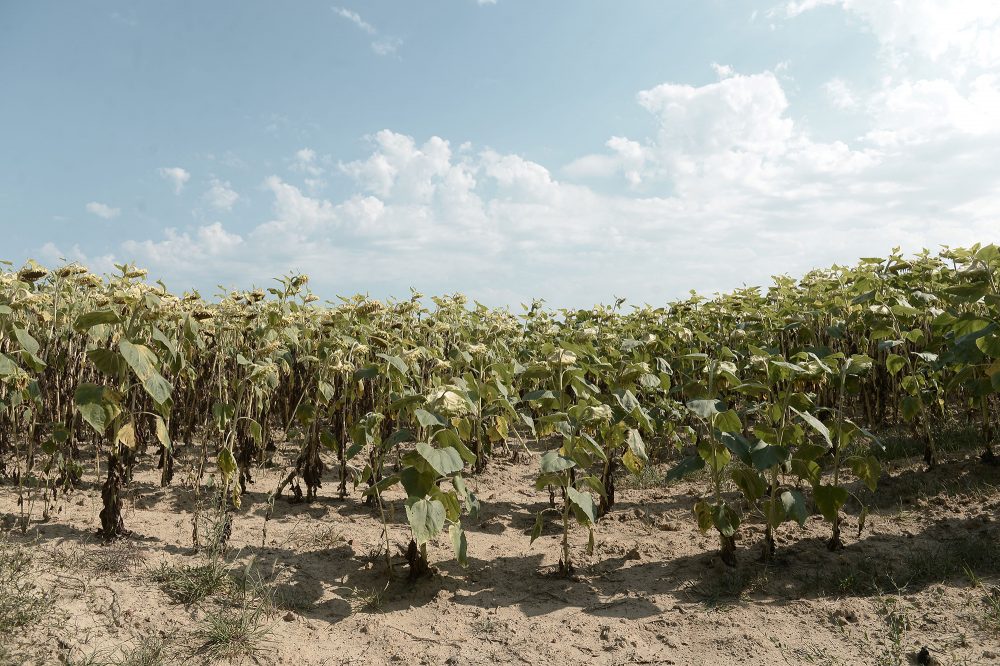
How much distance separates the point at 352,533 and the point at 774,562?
261 centimetres

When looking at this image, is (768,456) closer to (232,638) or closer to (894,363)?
(894,363)

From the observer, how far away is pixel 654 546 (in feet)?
13.5

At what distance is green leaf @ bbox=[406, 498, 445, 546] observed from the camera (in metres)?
2.97

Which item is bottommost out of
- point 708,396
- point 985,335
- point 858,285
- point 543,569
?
point 543,569

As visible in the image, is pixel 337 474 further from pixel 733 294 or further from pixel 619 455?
pixel 733 294

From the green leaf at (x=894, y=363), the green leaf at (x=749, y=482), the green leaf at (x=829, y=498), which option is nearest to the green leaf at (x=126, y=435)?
the green leaf at (x=749, y=482)

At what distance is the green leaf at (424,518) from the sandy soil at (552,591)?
1.85 feet

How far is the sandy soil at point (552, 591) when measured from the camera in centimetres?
295

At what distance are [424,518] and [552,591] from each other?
1028 mm

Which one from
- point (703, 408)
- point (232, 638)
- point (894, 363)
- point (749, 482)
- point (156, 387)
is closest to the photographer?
point (232, 638)

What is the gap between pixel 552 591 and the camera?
11.8ft

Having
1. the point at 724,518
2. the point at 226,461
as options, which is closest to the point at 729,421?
the point at 724,518

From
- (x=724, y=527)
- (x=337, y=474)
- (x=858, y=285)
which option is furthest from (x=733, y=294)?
(x=337, y=474)

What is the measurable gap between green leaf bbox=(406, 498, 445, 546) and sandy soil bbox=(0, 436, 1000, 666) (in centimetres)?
56
